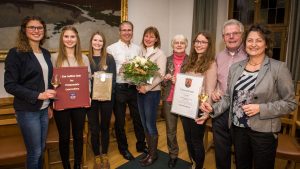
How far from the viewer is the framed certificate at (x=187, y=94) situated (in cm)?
257

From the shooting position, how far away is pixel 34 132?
93.2 inches

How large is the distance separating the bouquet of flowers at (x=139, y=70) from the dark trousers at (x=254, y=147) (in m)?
1.18

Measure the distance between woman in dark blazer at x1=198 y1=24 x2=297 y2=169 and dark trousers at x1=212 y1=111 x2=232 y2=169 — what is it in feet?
1.10

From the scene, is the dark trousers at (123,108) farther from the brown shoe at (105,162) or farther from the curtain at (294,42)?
the curtain at (294,42)

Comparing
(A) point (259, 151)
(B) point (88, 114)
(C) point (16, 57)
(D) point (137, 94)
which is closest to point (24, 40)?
(C) point (16, 57)

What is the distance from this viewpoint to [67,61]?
265cm

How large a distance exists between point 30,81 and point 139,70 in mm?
1145

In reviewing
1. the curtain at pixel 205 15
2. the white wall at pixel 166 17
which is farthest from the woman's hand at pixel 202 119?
the white wall at pixel 166 17

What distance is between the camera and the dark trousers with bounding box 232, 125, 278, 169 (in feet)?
6.24

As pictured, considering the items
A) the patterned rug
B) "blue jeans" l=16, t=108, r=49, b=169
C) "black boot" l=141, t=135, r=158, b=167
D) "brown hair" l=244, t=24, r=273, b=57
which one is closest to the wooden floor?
the patterned rug

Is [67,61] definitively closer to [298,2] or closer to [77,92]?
[77,92]

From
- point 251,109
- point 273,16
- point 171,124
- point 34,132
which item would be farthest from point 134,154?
point 273,16

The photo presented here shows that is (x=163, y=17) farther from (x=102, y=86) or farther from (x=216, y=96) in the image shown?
(x=216, y=96)

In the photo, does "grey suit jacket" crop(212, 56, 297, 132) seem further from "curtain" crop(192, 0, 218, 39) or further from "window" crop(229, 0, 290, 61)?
"curtain" crop(192, 0, 218, 39)
